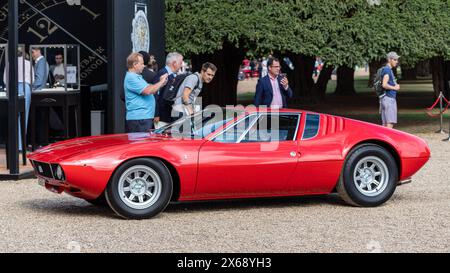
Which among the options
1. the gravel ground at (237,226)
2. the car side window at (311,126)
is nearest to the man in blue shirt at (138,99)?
the gravel ground at (237,226)

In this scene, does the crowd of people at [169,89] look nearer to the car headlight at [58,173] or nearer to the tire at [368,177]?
the tire at [368,177]

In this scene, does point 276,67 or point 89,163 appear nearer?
point 89,163

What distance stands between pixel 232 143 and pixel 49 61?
8.65 m

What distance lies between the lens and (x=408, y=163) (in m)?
10.2

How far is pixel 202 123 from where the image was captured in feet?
32.7

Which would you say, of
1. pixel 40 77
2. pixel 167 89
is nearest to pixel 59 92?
pixel 40 77

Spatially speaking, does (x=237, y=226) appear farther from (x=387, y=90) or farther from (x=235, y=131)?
(x=387, y=90)

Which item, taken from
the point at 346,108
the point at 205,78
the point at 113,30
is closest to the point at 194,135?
the point at 205,78

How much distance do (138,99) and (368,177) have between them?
10.7 feet

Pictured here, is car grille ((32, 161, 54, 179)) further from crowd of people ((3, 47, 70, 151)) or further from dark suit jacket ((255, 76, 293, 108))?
crowd of people ((3, 47, 70, 151))

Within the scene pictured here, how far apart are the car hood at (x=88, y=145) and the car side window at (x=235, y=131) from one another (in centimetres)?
52

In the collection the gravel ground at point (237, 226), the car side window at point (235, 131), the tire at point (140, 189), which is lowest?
the gravel ground at point (237, 226)

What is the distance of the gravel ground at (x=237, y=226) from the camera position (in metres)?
7.88
